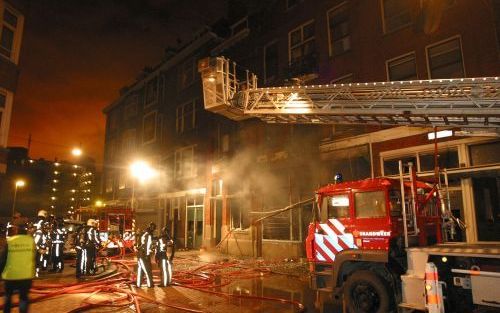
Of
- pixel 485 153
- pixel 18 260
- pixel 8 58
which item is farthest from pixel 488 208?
pixel 8 58

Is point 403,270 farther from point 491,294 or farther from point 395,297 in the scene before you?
point 491,294

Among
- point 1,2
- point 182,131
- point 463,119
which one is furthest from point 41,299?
point 182,131

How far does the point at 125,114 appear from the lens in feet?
105

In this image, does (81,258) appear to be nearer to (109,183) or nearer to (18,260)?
(18,260)

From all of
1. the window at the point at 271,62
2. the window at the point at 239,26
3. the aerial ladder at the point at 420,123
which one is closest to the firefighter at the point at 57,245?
the aerial ladder at the point at 420,123

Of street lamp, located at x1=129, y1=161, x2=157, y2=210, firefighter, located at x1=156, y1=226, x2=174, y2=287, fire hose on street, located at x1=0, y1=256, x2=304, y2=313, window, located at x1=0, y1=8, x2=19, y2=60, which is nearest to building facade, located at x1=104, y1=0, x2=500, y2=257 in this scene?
street lamp, located at x1=129, y1=161, x2=157, y2=210

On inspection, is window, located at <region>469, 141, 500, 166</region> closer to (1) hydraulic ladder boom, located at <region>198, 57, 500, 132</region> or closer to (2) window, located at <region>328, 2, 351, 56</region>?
Answer: (1) hydraulic ladder boom, located at <region>198, 57, 500, 132</region>

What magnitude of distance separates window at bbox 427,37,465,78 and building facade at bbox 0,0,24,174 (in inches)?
589

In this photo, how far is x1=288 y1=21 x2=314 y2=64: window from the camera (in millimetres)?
15680

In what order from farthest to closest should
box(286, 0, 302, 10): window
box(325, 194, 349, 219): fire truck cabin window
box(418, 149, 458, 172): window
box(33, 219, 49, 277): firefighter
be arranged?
box(286, 0, 302, 10): window → box(33, 219, 49, 277): firefighter → box(418, 149, 458, 172): window → box(325, 194, 349, 219): fire truck cabin window

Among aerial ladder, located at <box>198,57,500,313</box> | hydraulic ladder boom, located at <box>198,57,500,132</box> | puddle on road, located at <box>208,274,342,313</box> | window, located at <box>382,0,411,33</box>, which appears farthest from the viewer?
window, located at <box>382,0,411,33</box>

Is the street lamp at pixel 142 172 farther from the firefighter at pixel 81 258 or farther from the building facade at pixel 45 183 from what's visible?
the building facade at pixel 45 183

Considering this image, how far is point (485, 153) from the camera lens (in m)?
9.98

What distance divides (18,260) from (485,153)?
1160 centimetres
